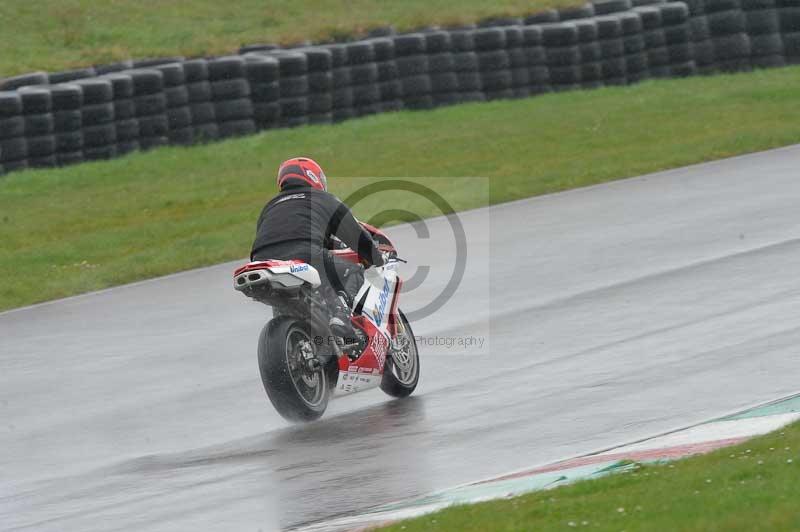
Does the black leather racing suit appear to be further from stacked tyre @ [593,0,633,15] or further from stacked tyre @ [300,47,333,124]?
stacked tyre @ [593,0,633,15]

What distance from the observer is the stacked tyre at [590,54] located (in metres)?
24.9

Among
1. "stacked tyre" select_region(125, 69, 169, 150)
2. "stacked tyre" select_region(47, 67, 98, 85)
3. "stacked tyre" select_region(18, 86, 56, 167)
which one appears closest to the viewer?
"stacked tyre" select_region(18, 86, 56, 167)

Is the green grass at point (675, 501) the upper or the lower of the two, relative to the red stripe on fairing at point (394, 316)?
upper

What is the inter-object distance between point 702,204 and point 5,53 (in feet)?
51.0

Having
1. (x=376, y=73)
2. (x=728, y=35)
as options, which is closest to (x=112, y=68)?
(x=376, y=73)

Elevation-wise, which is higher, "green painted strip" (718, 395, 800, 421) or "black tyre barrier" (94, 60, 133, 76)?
"black tyre barrier" (94, 60, 133, 76)

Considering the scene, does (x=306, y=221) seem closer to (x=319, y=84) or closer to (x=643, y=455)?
(x=643, y=455)

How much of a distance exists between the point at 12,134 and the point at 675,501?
1693 cm

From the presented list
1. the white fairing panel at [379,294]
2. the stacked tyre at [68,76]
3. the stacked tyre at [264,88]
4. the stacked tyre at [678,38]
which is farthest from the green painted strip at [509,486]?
the stacked tyre at [678,38]

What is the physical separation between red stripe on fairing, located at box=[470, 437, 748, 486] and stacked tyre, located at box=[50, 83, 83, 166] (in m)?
15.1

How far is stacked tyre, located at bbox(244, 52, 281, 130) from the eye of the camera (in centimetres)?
2264

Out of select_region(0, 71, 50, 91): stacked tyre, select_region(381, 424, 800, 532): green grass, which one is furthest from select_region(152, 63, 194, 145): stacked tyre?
select_region(381, 424, 800, 532): green grass

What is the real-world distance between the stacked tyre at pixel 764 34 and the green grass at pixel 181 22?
5155 millimetres

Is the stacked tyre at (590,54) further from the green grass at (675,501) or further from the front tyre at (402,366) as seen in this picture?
the green grass at (675,501)
